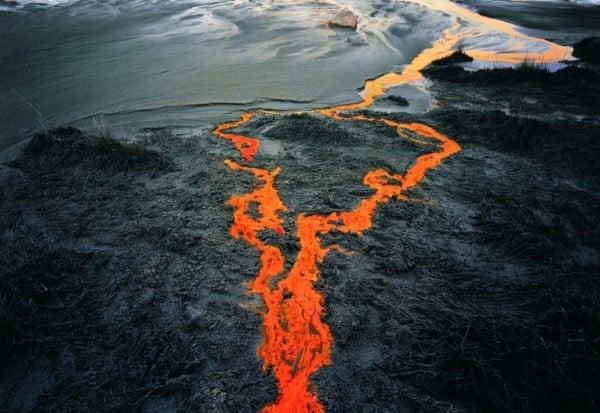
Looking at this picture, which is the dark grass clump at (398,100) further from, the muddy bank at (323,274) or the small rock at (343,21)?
the small rock at (343,21)

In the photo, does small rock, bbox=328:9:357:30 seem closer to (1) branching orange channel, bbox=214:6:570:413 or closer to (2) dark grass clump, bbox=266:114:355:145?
(1) branching orange channel, bbox=214:6:570:413

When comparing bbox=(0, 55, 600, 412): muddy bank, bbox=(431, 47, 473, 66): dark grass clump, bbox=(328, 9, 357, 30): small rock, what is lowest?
bbox=(0, 55, 600, 412): muddy bank

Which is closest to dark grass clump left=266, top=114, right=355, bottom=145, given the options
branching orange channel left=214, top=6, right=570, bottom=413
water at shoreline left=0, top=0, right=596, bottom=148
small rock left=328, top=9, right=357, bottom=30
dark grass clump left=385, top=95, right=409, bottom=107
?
branching orange channel left=214, top=6, right=570, bottom=413

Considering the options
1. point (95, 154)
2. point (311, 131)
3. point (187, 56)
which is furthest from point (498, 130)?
point (187, 56)

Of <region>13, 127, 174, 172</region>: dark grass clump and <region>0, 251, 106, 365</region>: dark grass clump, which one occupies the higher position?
<region>13, 127, 174, 172</region>: dark grass clump

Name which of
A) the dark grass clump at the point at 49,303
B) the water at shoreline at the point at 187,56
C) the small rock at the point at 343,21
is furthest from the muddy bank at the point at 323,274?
the small rock at the point at 343,21
